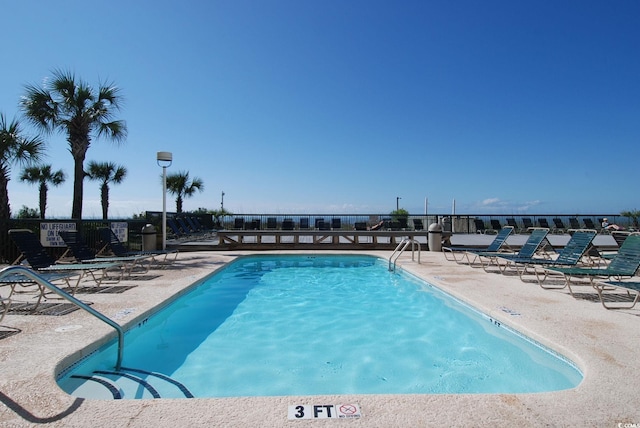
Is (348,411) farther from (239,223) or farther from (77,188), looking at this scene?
(239,223)

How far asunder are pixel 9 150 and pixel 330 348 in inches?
Answer: 363

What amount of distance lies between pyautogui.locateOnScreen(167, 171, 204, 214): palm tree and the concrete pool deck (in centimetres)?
2221

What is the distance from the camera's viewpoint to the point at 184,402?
222cm

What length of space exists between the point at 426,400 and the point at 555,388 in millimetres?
1521

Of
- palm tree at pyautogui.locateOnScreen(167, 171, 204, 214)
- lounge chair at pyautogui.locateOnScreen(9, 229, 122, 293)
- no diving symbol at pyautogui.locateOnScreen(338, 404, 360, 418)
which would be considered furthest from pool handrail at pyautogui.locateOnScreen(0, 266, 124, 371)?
palm tree at pyautogui.locateOnScreen(167, 171, 204, 214)

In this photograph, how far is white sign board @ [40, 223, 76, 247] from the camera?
29.3ft

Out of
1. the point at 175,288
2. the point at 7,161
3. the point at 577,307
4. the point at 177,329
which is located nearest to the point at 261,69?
the point at 7,161

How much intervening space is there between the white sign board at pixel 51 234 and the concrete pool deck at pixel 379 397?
19.0 ft

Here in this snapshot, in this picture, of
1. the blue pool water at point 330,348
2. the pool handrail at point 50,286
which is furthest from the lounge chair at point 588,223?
the pool handrail at point 50,286

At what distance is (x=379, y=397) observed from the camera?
2297 millimetres

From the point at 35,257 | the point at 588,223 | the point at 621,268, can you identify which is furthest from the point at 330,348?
the point at 588,223

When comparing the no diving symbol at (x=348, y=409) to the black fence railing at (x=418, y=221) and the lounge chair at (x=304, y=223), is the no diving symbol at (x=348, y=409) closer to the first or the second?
the black fence railing at (x=418, y=221)

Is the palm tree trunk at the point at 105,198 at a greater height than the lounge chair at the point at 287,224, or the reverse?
the palm tree trunk at the point at 105,198

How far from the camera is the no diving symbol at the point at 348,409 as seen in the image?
2080 millimetres
